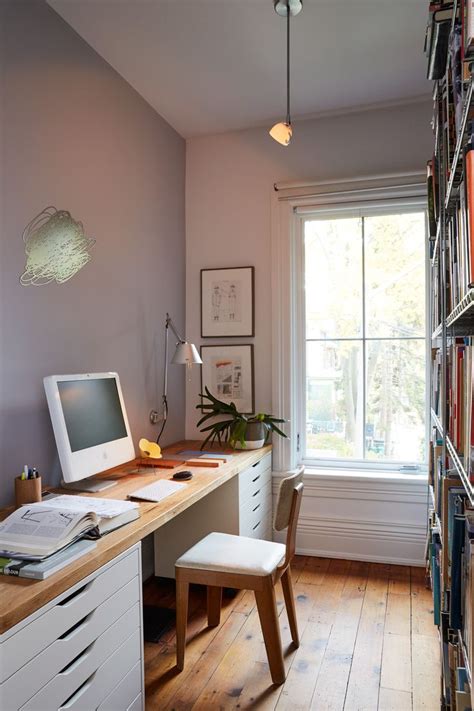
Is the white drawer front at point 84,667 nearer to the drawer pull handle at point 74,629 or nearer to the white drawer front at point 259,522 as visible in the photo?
the drawer pull handle at point 74,629

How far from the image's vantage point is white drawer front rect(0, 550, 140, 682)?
1116mm

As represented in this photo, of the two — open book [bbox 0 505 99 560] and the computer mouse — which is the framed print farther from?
open book [bbox 0 505 99 560]

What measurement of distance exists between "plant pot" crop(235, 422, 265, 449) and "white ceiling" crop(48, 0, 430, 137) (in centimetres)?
190

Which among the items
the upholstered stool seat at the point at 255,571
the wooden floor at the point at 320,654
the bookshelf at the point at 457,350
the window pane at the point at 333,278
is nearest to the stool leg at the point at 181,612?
the upholstered stool seat at the point at 255,571

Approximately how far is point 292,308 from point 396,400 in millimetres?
859

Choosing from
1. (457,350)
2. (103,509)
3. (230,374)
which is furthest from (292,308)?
(103,509)

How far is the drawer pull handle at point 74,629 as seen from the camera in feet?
4.26

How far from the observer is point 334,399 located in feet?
11.0

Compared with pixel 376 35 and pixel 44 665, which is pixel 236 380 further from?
pixel 44 665

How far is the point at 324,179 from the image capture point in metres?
3.21

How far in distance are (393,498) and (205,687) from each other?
63.3 inches

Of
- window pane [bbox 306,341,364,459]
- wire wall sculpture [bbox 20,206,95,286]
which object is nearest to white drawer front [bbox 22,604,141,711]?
wire wall sculpture [bbox 20,206,95,286]

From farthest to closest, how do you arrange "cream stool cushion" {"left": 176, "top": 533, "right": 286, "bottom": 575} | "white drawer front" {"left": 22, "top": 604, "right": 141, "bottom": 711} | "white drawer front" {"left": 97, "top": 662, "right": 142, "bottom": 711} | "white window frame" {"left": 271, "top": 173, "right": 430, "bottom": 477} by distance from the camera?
Result: "white window frame" {"left": 271, "top": 173, "right": 430, "bottom": 477}, "cream stool cushion" {"left": 176, "top": 533, "right": 286, "bottom": 575}, "white drawer front" {"left": 97, "top": 662, "right": 142, "bottom": 711}, "white drawer front" {"left": 22, "top": 604, "right": 141, "bottom": 711}

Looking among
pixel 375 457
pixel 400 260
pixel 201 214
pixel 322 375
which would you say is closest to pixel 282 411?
pixel 322 375
